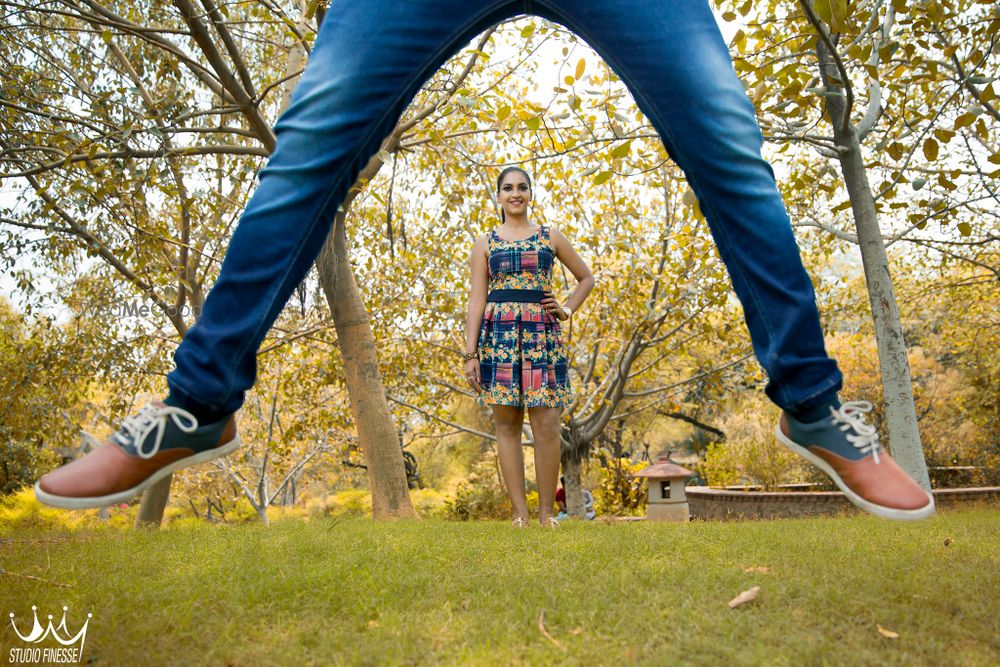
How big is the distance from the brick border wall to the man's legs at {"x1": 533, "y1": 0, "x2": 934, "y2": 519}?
7.29m

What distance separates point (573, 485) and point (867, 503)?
29.4ft

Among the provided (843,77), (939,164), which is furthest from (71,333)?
(939,164)

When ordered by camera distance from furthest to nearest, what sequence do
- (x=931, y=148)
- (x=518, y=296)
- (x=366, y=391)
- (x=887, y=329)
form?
(x=366, y=391) → (x=887, y=329) → (x=518, y=296) → (x=931, y=148)

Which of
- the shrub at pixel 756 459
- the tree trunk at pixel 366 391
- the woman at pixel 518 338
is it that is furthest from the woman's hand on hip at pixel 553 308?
the shrub at pixel 756 459

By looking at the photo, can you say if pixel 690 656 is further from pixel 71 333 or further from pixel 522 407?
pixel 71 333

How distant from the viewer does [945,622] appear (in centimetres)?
161

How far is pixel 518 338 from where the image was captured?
15.4 ft

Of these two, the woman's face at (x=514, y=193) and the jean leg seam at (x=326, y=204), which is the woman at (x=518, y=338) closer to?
the woman's face at (x=514, y=193)

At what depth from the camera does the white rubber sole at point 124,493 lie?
4.26 feet

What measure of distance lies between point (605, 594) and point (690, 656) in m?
0.46

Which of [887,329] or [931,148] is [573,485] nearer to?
[887,329]

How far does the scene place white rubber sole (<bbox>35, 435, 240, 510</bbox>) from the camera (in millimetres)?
1300

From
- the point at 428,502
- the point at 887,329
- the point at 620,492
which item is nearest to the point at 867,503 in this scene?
the point at 887,329

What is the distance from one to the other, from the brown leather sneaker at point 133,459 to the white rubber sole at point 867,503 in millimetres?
1208
